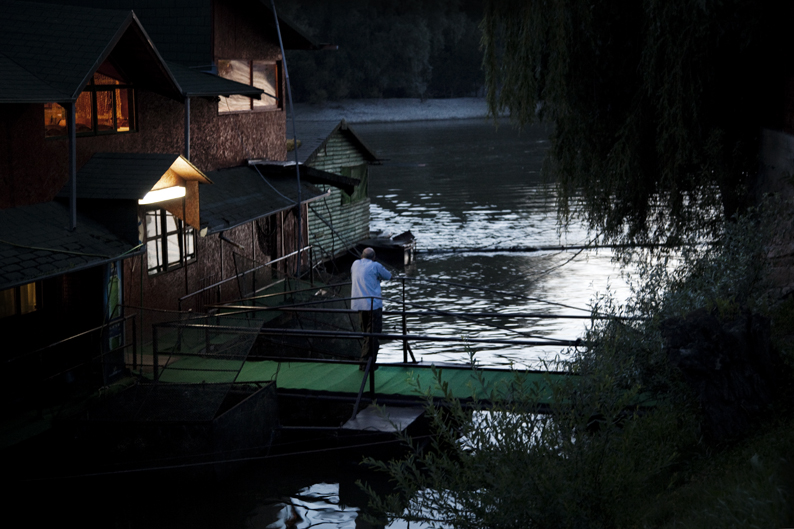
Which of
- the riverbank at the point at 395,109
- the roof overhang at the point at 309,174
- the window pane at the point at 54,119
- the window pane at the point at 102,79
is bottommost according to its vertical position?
the roof overhang at the point at 309,174

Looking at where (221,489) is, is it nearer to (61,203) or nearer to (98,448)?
(98,448)

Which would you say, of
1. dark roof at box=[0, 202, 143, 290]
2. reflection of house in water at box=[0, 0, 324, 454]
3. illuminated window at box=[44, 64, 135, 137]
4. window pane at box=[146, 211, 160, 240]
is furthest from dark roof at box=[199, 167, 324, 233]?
dark roof at box=[0, 202, 143, 290]

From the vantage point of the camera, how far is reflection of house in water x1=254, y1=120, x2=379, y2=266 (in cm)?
2902

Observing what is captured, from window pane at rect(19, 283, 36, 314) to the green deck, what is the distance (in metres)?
2.60

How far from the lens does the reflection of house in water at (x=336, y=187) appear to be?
95.2ft

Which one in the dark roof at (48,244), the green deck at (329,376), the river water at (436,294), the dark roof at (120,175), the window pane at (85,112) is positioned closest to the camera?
the dark roof at (48,244)

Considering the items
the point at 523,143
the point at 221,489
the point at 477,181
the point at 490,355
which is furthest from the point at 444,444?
the point at 523,143

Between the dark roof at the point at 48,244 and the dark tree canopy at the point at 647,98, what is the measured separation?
7064mm

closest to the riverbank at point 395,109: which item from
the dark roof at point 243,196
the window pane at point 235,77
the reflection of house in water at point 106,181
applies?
the window pane at point 235,77

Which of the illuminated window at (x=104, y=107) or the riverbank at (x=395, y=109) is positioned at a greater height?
the riverbank at (x=395, y=109)

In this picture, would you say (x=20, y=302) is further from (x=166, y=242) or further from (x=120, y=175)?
(x=166, y=242)

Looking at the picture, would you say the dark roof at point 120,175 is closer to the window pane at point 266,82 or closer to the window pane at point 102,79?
the window pane at point 102,79

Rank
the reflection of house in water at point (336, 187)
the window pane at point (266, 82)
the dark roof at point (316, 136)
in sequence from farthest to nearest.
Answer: the reflection of house in water at point (336, 187), the dark roof at point (316, 136), the window pane at point (266, 82)

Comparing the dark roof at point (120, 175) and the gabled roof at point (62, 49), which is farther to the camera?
the dark roof at point (120, 175)
